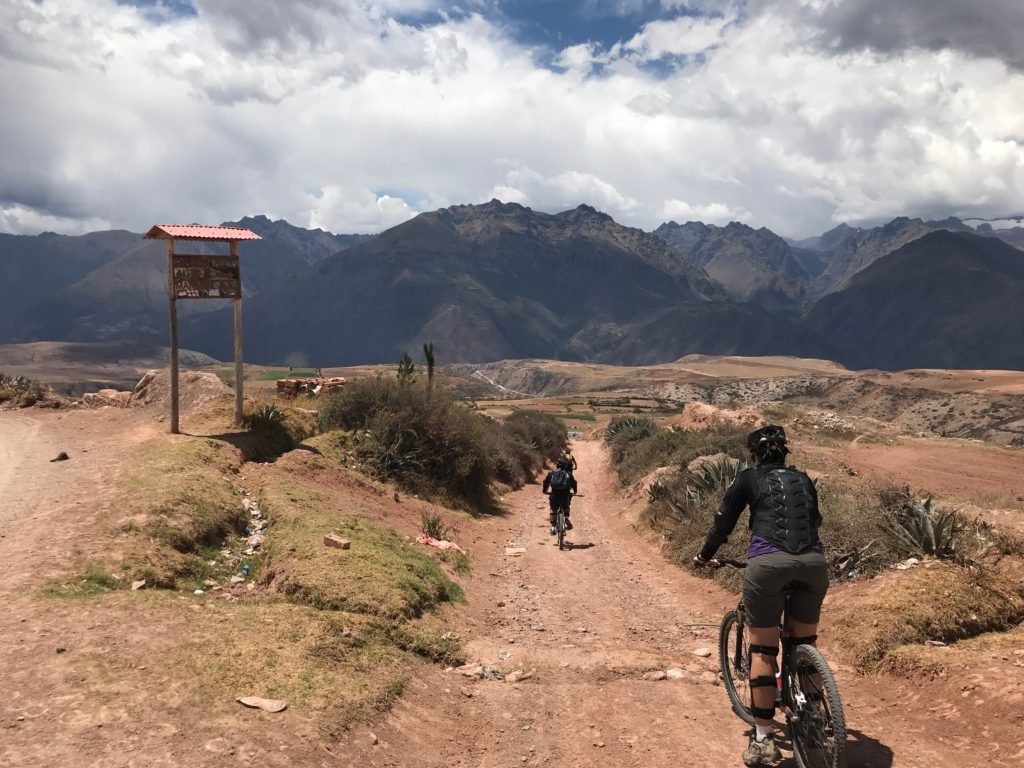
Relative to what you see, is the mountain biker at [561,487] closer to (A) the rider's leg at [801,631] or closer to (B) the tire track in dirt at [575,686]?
(B) the tire track in dirt at [575,686]

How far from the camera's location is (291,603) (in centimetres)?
786

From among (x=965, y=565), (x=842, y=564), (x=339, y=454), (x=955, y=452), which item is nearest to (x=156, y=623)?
(x=842, y=564)

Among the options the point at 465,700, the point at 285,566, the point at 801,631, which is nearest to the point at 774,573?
the point at 801,631

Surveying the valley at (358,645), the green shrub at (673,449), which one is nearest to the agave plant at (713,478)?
the valley at (358,645)

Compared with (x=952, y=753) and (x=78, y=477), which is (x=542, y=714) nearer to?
(x=952, y=753)

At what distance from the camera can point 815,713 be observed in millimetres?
4730

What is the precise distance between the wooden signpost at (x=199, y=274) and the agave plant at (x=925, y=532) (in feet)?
42.6

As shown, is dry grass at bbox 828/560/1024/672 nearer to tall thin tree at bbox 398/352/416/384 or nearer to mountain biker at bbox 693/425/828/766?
mountain biker at bbox 693/425/828/766

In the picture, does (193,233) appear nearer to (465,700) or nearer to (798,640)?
(465,700)

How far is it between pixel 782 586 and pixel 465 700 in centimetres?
327

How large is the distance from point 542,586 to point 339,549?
3.85 metres

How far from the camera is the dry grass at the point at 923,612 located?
723 cm

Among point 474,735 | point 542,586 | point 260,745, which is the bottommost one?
point 542,586

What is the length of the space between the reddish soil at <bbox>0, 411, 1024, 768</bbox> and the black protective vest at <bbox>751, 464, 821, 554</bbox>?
1.82 meters
